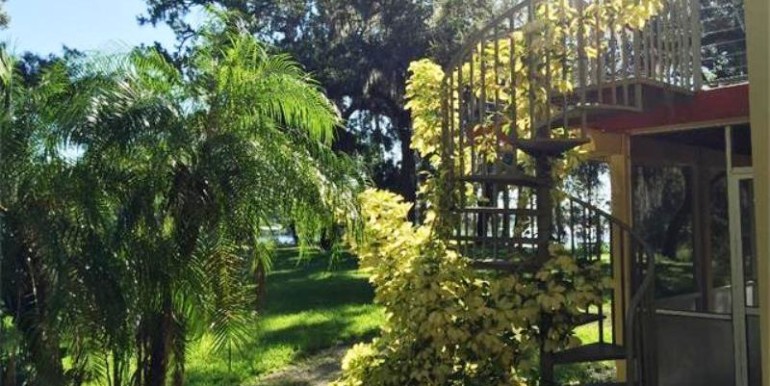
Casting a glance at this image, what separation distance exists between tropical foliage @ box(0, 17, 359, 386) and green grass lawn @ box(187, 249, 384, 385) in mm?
680

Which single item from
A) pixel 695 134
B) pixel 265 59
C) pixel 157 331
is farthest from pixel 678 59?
pixel 157 331

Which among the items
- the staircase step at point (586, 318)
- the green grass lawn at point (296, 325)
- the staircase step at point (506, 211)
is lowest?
the green grass lawn at point (296, 325)

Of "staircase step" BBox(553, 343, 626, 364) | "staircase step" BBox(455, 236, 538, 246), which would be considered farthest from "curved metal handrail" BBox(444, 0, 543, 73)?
"staircase step" BBox(553, 343, 626, 364)

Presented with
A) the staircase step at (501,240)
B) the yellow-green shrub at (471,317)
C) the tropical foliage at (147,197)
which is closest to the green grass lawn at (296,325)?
the tropical foliage at (147,197)

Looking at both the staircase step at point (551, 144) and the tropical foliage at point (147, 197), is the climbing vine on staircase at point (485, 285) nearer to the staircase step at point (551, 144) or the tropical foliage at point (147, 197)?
the staircase step at point (551, 144)

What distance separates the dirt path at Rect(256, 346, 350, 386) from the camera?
30.9 ft

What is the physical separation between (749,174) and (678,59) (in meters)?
1.11

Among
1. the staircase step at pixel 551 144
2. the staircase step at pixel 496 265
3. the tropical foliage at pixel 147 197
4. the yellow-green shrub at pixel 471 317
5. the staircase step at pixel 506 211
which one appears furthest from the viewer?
the staircase step at pixel 506 211

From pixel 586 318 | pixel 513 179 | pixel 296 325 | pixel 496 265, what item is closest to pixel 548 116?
pixel 513 179

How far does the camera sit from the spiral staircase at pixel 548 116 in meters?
5.98

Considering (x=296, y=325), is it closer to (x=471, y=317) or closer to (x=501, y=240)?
(x=501, y=240)

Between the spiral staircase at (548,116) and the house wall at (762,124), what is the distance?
7.61 ft

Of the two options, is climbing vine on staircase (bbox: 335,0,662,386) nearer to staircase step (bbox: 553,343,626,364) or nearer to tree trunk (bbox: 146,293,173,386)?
staircase step (bbox: 553,343,626,364)

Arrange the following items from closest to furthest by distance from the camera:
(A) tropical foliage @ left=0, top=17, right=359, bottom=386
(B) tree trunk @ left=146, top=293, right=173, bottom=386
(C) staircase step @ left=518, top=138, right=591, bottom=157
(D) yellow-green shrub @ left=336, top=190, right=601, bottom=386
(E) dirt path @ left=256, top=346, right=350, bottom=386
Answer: (A) tropical foliage @ left=0, top=17, right=359, bottom=386 < (D) yellow-green shrub @ left=336, top=190, right=601, bottom=386 < (C) staircase step @ left=518, top=138, right=591, bottom=157 < (B) tree trunk @ left=146, top=293, right=173, bottom=386 < (E) dirt path @ left=256, top=346, right=350, bottom=386
